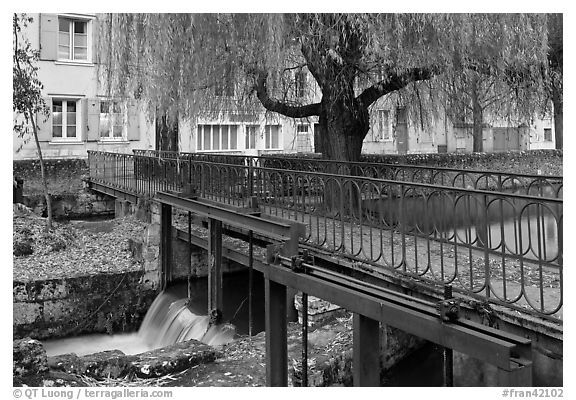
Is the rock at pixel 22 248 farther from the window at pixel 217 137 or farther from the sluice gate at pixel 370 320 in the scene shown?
the window at pixel 217 137

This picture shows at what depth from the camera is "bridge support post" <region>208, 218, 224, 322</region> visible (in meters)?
9.03

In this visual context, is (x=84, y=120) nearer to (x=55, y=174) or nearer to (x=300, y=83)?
(x=55, y=174)

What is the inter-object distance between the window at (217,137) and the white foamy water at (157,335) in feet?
44.0

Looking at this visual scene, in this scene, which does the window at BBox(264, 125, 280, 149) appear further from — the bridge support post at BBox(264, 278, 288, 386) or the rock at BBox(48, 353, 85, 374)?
the bridge support post at BBox(264, 278, 288, 386)

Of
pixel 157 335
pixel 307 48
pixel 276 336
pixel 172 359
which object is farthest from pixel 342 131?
pixel 276 336

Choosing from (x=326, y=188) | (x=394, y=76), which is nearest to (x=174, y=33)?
(x=326, y=188)

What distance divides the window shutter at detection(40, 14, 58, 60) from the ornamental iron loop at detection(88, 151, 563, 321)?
1027 cm

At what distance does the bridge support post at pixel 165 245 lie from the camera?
1052 centimetres

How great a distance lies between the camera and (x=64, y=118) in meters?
20.0

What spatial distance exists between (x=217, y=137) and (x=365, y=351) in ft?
66.3

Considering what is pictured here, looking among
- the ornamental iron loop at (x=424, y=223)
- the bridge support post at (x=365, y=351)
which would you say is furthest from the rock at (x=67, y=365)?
the bridge support post at (x=365, y=351)

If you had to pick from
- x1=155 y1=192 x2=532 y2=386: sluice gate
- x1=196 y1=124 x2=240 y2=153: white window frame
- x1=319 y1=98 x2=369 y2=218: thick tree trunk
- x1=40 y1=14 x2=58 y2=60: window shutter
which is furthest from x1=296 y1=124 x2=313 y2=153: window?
x1=155 y1=192 x2=532 y2=386: sluice gate

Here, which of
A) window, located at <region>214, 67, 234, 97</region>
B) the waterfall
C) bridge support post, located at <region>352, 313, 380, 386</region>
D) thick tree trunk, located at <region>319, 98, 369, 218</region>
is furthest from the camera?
thick tree trunk, located at <region>319, 98, 369, 218</region>

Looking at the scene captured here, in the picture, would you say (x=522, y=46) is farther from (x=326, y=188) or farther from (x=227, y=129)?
(x=227, y=129)
